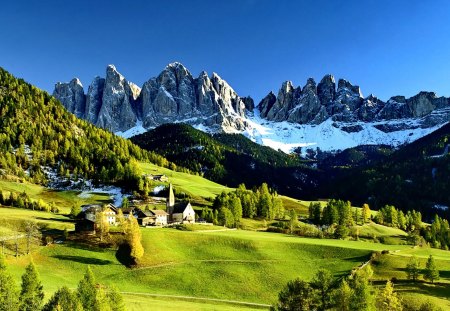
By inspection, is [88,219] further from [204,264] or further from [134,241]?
[204,264]

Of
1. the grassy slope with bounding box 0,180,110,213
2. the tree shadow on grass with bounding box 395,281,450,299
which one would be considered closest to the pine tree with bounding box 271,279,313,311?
the tree shadow on grass with bounding box 395,281,450,299

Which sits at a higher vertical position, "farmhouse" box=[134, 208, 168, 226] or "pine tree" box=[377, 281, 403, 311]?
"farmhouse" box=[134, 208, 168, 226]

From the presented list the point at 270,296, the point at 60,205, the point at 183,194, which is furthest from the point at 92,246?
the point at 183,194

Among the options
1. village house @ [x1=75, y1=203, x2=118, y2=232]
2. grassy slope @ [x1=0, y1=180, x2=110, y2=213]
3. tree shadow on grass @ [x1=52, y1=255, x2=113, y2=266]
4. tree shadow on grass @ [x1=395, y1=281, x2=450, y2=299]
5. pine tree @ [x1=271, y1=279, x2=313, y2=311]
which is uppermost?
grassy slope @ [x1=0, y1=180, x2=110, y2=213]

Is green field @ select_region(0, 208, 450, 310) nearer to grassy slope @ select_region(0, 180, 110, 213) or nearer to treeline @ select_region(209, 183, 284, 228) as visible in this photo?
treeline @ select_region(209, 183, 284, 228)

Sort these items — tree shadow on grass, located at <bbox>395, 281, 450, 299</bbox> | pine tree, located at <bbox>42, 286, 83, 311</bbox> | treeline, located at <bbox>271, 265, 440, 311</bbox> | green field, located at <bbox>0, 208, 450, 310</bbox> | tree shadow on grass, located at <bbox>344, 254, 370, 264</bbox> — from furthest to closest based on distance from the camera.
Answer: tree shadow on grass, located at <bbox>344, 254, 370, 264</bbox>
tree shadow on grass, located at <bbox>395, 281, 450, 299</bbox>
green field, located at <bbox>0, 208, 450, 310</bbox>
treeline, located at <bbox>271, 265, 440, 311</bbox>
pine tree, located at <bbox>42, 286, 83, 311</bbox>

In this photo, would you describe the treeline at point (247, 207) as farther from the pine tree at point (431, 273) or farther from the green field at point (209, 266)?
the pine tree at point (431, 273)

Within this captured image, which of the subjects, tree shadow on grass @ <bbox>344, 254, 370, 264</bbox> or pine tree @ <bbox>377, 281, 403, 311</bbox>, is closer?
pine tree @ <bbox>377, 281, 403, 311</bbox>

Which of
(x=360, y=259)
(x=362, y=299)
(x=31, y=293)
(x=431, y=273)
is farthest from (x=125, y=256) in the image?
(x=431, y=273)
